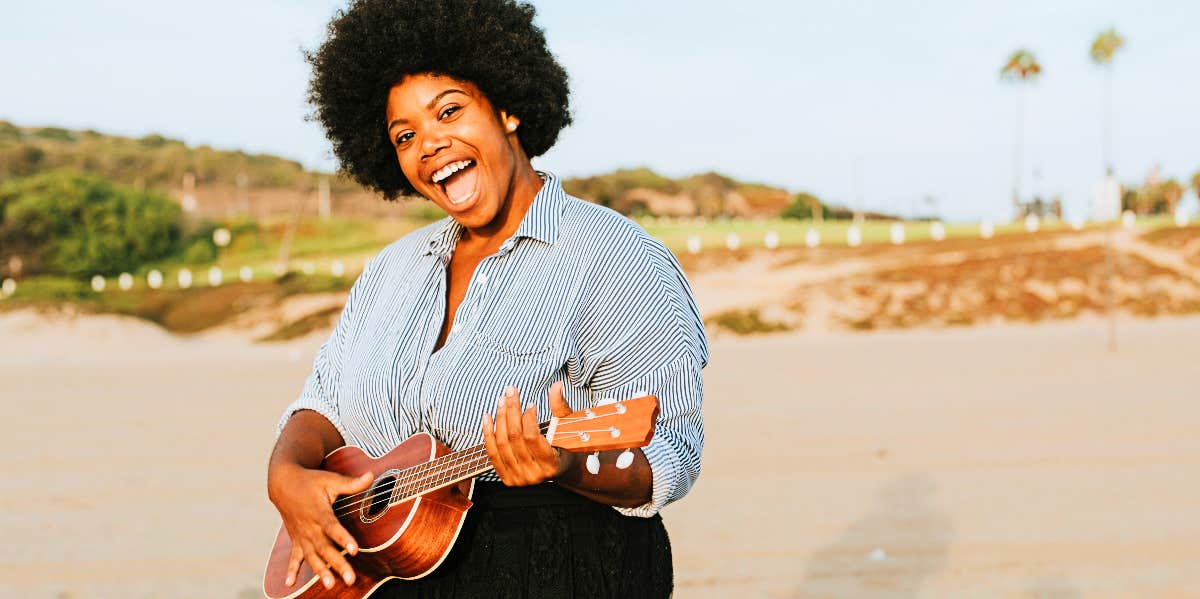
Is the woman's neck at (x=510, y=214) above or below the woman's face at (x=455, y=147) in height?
below

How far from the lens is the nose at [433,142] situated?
268 centimetres

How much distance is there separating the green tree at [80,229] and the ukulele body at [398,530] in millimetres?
45303

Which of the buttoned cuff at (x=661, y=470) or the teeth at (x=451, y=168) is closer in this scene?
the buttoned cuff at (x=661, y=470)

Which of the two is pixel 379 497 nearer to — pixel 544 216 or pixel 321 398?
pixel 321 398

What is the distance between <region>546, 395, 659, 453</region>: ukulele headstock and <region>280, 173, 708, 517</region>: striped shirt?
18 cm

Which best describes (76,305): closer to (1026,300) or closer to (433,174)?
(1026,300)

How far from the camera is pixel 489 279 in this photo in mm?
2592

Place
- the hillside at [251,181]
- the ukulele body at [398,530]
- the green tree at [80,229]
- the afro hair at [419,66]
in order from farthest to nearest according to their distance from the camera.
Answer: the hillside at [251,181] < the green tree at [80,229] < the afro hair at [419,66] < the ukulele body at [398,530]

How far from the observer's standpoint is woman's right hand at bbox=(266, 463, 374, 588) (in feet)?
8.50

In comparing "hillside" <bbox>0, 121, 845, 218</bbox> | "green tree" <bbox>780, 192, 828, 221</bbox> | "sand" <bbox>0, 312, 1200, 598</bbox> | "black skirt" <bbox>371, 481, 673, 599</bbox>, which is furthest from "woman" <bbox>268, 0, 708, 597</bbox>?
"green tree" <bbox>780, 192, 828, 221</bbox>

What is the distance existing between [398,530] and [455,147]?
0.84 metres

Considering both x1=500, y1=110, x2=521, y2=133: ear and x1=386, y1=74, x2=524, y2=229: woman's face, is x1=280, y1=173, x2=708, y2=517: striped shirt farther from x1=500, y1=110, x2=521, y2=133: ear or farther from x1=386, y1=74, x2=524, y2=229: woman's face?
x1=500, y1=110, x2=521, y2=133: ear

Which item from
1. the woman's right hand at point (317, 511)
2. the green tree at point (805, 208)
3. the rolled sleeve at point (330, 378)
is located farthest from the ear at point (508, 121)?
the green tree at point (805, 208)

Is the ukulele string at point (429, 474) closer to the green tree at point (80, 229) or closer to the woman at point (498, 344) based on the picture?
the woman at point (498, 344)
